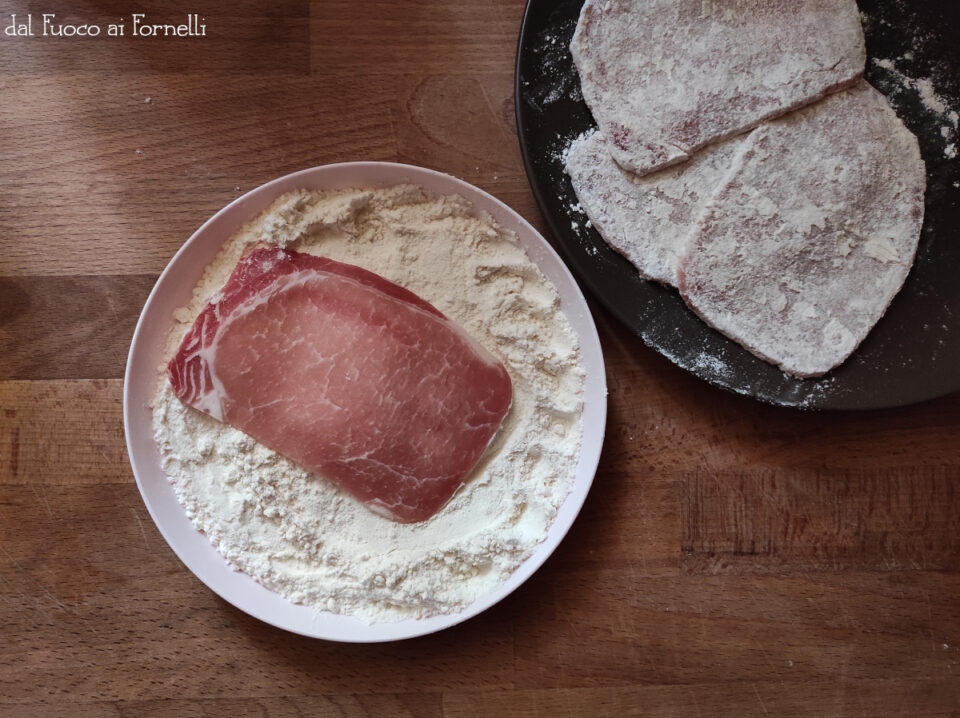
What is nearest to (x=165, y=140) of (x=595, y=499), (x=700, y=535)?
(x=595, y=499)

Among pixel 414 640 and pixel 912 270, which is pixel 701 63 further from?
pixel 414 640

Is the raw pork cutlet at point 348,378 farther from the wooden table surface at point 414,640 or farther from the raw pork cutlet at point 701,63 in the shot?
the raw pork cutlet at point 701,63

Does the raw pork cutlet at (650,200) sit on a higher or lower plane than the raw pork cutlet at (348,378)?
higher

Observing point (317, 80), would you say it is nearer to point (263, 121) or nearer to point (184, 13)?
point (263, 121)

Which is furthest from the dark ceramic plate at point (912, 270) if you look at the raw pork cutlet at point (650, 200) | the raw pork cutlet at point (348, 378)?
the raw pork cutlet at point (348, 378)

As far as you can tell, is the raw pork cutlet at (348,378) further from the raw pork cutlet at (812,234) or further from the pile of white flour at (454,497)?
the raw pork cutlet at (812,234)

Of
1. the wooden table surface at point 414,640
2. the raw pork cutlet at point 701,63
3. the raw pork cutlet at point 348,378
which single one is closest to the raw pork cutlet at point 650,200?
the raw pork cutlet at point 701,63
